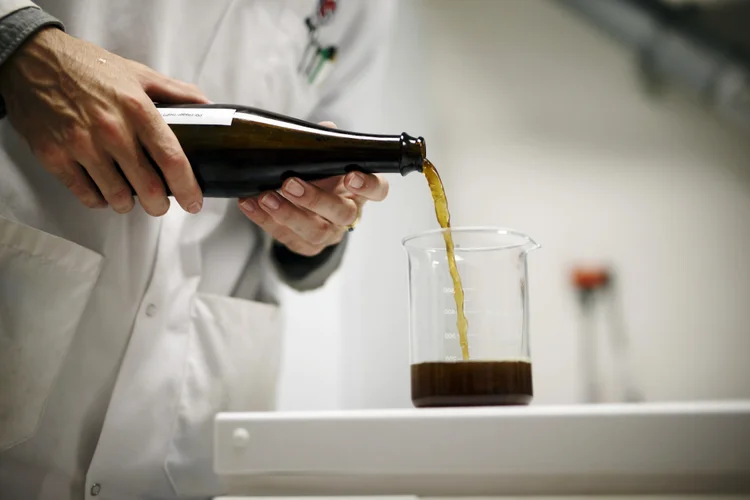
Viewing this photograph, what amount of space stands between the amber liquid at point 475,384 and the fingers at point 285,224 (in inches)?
8.4

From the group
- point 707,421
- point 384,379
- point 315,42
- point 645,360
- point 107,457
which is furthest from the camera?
point 645,360

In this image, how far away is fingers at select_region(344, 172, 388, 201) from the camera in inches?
22.4

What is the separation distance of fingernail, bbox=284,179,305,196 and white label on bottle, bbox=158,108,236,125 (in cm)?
8

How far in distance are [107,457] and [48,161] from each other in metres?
0.32

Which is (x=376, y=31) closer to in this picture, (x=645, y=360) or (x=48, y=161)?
(x=48, y=161)

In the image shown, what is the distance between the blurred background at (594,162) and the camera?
4.36ft

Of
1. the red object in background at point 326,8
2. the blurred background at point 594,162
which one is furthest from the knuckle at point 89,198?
the blurred background at point 594,162

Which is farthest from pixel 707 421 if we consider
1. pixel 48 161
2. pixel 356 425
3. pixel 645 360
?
pixel 645 360

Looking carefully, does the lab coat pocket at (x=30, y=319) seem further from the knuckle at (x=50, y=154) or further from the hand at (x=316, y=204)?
the hand at (x=316, y=204)

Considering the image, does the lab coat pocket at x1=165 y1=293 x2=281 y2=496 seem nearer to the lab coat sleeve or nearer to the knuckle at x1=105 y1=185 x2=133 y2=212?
the lab coat sleeve

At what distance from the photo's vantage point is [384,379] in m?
1.20

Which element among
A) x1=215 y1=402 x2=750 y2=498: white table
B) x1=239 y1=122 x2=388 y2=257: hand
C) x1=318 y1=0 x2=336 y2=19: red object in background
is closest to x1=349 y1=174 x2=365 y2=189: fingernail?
x1=239 y1=122 x2=388 y2=257: hand

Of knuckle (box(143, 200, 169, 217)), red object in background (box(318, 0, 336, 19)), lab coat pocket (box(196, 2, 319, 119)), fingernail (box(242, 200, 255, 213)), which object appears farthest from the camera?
red object in background (box(318, 0, 336, 19))

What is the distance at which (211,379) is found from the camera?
2.38 feet
